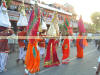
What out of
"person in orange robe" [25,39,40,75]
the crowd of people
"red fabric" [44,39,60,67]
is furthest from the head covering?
"red fabric" [44,39,60,67]

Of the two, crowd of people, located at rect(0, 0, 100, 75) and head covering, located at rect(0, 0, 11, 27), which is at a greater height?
head covering, located at rect(0, 0, 11, 27)

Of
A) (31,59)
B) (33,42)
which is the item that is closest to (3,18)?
(33,42)

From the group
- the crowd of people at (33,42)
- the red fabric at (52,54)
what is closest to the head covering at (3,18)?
the crowd of people at (33,42)

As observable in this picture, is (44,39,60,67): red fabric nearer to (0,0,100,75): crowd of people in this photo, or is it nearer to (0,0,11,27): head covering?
(0,0,100,75): crowd of people

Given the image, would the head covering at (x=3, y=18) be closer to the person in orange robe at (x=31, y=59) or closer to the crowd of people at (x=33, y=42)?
the crowd of people at (x=33, y=42)

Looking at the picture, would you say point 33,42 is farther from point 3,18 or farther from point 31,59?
point 3,18

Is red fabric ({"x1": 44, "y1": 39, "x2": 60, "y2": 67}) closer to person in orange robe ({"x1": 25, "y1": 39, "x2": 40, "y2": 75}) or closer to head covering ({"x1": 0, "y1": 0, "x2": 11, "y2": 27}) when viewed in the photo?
person in orange robe ({"x1": 25, "y1": 39, "x2": 40, "y2": 75})

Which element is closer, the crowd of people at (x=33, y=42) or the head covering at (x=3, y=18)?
the crowd of people at (x=33, y=42)

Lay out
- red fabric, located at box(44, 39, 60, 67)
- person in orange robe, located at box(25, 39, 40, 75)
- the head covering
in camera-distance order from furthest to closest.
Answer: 1. red fabric, located at box(44, 39, 60, 67)
2. the head covering
3. person in orange robe, located at box(25, 39, 40, 75)

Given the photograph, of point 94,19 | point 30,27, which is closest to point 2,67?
point 30,27

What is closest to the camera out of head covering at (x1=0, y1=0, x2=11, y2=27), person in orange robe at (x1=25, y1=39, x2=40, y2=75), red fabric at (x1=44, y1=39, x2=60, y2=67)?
person in orange robe at (x1=25, y1=39, x2=40, y2=75)

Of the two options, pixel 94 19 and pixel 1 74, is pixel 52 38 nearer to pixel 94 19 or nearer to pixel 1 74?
pixel 1 74

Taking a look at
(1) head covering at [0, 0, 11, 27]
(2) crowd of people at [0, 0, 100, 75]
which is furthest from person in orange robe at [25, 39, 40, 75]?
(1) head covering at [0, 0, 11, 27]

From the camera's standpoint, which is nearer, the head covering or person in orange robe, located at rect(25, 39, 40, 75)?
person in orange robe, located at rect(25, 39, 40, 75)
